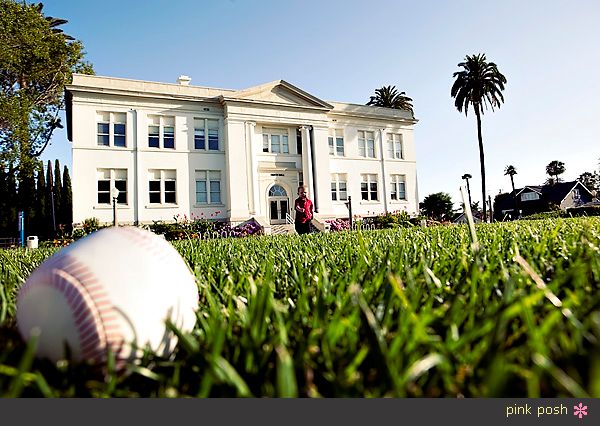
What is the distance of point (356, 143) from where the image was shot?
33094 millimetres

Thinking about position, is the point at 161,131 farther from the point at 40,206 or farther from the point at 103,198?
the point at 40,206

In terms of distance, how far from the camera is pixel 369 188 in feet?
108

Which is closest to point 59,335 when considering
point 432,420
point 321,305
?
point 321,305

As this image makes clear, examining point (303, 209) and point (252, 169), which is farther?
point (252, 169)

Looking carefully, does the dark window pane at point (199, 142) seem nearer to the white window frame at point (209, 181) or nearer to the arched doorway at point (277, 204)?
the white window frame at point (209, 181)

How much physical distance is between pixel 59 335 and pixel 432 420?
3.48 ft

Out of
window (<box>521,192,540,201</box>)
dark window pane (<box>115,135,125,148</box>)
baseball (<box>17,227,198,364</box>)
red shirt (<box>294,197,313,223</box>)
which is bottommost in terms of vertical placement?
baseball (<box>17,227,198,364</box>)

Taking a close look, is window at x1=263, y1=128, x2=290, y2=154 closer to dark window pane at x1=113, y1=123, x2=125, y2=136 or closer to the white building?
the white building

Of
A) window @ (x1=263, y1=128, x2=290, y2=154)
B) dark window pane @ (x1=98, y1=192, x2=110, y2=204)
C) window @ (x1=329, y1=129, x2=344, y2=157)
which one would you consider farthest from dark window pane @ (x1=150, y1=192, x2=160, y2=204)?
window @ (x1=329, y1=129, x2=344, y2=157)

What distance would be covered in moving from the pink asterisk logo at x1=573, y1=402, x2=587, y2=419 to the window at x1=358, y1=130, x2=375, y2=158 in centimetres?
3331

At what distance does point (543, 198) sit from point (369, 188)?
5478cm

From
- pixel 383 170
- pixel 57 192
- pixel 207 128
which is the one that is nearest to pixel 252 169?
pixel 207 128

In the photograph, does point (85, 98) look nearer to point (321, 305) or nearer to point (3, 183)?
point (3, 183)

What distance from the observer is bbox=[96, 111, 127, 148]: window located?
24.7 m
